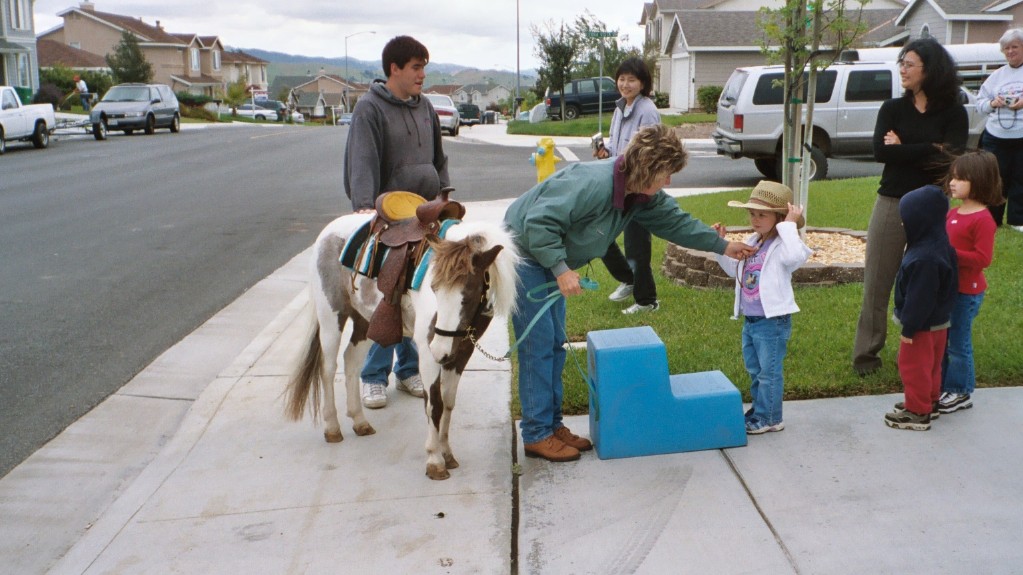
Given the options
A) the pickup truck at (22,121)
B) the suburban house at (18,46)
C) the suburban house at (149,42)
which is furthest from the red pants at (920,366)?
the suburban house at (149,42)

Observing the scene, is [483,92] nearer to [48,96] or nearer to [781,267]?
[48,96]

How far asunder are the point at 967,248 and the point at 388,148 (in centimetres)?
326

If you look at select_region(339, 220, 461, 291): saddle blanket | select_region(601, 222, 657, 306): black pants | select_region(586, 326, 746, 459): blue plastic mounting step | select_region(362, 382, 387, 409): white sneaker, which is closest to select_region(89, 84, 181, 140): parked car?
select_region(601, 222, 657, 306): black pants

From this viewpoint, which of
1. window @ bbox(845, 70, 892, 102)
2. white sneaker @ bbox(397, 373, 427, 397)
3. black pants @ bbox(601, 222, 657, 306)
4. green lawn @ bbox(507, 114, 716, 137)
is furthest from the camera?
green lawn @ bbox(507, 114, 716, 137)

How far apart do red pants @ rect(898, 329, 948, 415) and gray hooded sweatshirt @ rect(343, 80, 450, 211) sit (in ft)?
9.18

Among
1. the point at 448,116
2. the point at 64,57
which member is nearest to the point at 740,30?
the point at 448,116

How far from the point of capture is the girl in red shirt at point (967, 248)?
4738 millimetres

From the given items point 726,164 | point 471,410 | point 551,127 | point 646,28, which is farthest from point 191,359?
point 646,28

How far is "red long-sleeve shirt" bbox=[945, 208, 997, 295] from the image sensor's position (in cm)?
478

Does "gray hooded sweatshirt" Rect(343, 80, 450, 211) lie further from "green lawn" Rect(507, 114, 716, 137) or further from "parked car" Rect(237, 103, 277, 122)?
"parked car" Rect(237, 103, 277, 122)

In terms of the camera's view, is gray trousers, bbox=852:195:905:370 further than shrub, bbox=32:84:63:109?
No

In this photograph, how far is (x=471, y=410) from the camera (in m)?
5.36

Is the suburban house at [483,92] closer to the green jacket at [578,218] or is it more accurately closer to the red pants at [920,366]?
the green jacket at [578,218]

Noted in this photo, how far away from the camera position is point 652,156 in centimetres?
412
